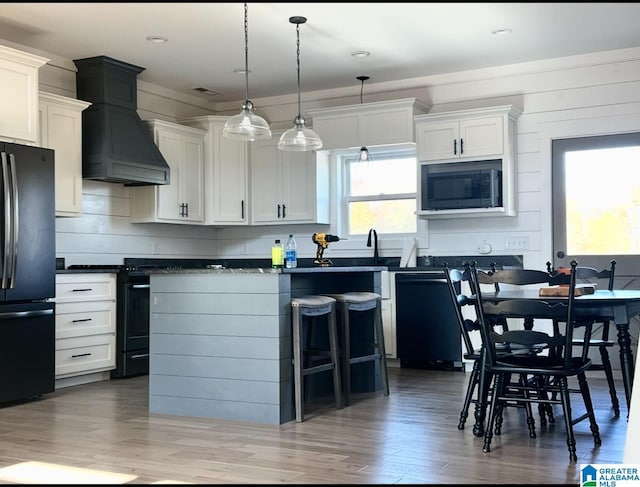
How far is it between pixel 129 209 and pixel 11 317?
2.16 meters

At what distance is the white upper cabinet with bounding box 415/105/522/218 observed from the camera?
608cm

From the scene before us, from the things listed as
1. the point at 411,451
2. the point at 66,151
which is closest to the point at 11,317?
the point at 66,151

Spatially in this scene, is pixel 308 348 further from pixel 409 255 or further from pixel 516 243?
pixel 516 243

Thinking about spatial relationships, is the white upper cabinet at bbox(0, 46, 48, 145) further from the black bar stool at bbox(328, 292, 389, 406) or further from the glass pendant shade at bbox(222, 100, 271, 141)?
the black bar stool at bbox(328, 292, 389, 406)

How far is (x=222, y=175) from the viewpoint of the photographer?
23.5 feet

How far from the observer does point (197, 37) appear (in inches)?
214

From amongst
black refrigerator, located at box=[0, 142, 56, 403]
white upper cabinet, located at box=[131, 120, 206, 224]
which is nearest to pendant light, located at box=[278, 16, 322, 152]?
black refrigerator, located at box=[0, 142, 56, 403]

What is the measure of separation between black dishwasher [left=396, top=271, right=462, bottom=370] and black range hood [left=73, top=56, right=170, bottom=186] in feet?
7.78

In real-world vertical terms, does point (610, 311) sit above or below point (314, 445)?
above

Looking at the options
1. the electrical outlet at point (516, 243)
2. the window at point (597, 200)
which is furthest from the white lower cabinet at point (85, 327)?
the window at point (597, 200)

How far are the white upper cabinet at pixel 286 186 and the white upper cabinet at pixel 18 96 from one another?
2.55 meters

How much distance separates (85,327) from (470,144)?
11.3 feet

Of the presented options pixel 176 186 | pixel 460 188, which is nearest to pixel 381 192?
pixel 460 188

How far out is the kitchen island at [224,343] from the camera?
4.09m
